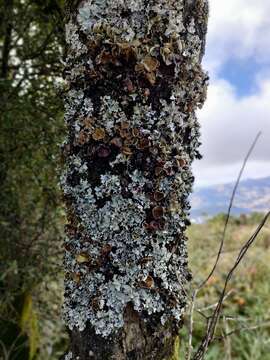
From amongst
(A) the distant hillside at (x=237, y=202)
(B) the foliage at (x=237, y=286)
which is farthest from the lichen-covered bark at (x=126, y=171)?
→ (B) the foliage at (x=237, y=286)

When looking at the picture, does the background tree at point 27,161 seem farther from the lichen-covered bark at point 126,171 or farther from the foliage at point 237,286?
the lichen-covered bark at point 126,171

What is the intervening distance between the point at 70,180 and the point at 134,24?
367 millimetres

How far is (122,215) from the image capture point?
1076 millimetres

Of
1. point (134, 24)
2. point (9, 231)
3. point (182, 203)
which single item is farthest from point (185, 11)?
point (9, 231)

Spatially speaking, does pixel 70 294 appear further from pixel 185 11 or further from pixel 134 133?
pixel 185 11

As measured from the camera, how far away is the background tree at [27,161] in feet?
9.98

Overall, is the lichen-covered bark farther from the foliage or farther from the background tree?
the foliage

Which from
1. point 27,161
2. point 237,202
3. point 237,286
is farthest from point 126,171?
point 237,286

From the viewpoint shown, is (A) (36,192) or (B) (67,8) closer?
(B) (67,8)

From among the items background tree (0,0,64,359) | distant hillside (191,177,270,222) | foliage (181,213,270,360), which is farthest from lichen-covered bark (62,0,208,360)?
foliage (181,213,270,360)

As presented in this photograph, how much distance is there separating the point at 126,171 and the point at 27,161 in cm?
216

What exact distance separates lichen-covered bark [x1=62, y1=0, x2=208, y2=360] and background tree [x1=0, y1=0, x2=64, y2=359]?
1.91 meters

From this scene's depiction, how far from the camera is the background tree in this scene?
3.04 meters

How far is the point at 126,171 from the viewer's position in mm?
1081
